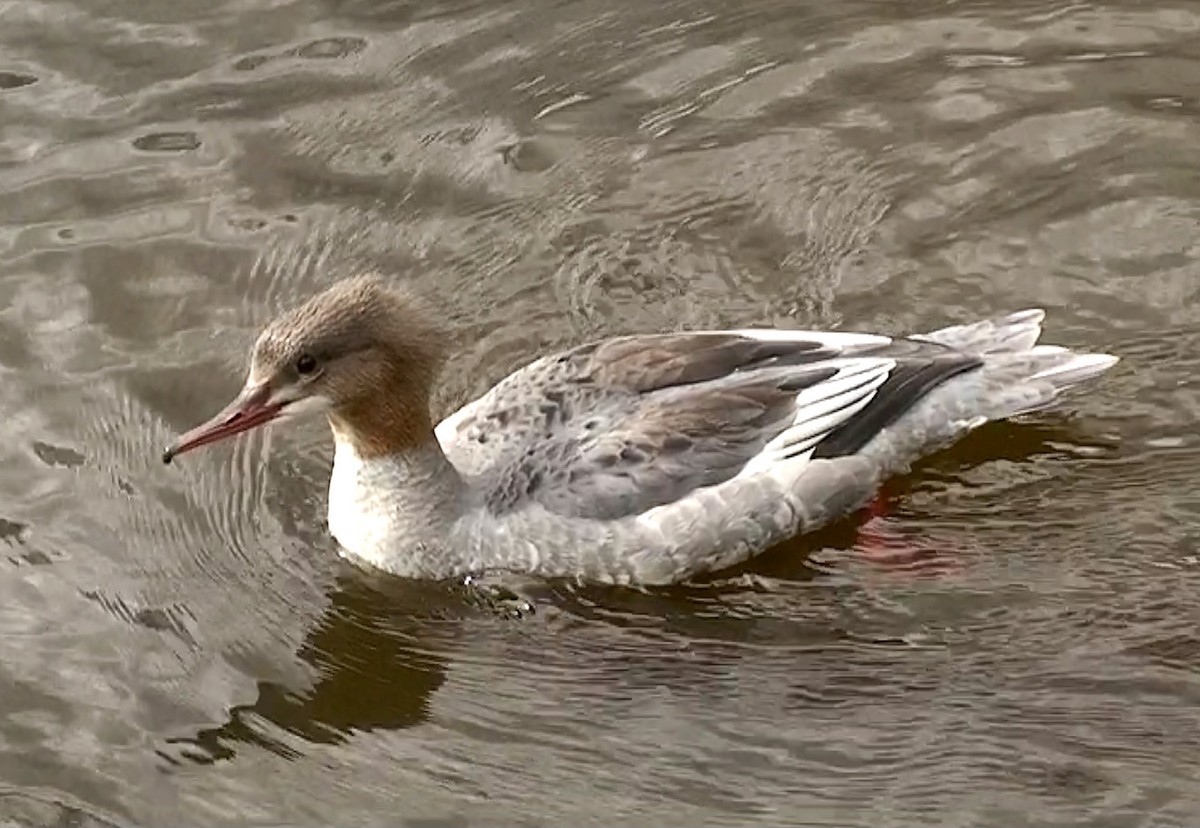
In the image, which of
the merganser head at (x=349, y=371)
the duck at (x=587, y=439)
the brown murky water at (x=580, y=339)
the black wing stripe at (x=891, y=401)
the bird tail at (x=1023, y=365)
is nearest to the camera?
the brown murky water at (x=580, y=339)

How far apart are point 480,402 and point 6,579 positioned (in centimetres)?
177

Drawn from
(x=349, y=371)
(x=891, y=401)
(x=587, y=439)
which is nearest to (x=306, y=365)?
(x=349, y=371)

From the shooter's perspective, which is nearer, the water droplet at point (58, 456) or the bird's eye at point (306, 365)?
the bird's eye at point (306, 365)

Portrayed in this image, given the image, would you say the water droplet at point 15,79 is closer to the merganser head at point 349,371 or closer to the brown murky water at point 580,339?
the brown murky water at point 580,339

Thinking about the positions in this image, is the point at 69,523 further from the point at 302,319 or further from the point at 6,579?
the point at 302,319

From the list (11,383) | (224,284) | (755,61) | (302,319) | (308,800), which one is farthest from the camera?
(755,61)

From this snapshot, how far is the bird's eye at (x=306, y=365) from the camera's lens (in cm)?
691

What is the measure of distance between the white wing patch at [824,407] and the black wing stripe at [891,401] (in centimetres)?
4

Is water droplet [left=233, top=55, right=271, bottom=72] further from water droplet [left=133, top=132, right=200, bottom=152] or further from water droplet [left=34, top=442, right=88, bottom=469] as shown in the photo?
water droplet [left=34, top=442, right=88, bottom=469]

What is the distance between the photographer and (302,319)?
693 cm

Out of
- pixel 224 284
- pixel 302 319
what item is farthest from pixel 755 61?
pixel 302 319

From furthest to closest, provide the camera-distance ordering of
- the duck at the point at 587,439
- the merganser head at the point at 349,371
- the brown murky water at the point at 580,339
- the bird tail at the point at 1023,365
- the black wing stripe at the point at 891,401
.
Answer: the bird tail at the point at 1023,365 → the black wing stripe at the point at 891,401 → the duck at the point at 587,439 → the merganser head at the point at 349,371 → the brown murky water at the point at 580,339

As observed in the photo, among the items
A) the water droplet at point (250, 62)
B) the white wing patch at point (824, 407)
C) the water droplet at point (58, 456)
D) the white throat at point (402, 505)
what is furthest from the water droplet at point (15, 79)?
the white wing patch at point (824, 407)

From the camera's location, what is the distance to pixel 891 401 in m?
7.50
